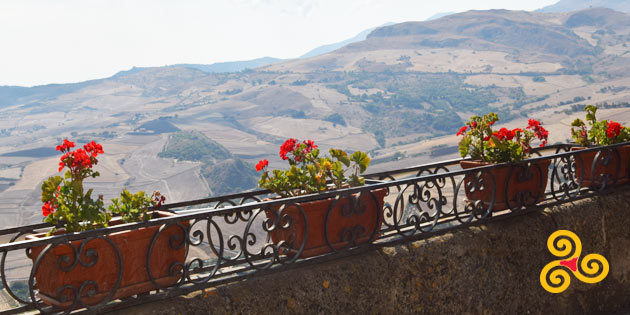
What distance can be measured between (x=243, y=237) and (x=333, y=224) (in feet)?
2.04

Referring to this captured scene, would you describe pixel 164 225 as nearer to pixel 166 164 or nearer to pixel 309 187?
pixel 309 187

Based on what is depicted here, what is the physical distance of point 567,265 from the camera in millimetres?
4375

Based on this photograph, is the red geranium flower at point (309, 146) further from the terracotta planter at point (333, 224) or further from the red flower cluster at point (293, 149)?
the terracotta planter at point (333, 224)

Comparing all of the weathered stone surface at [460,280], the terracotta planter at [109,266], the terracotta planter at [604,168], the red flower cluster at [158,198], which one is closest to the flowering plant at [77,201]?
the terracotta planter at [109,266]

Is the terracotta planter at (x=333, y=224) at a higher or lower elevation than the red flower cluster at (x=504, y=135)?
lower

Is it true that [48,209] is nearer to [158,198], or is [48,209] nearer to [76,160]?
[76,160]

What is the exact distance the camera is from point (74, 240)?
2.59 m

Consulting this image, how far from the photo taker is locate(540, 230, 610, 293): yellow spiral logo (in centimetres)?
429

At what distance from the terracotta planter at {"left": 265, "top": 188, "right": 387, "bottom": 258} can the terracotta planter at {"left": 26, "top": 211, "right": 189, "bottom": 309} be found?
28.4 inches

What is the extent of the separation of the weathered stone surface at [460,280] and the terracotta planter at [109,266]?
15cm

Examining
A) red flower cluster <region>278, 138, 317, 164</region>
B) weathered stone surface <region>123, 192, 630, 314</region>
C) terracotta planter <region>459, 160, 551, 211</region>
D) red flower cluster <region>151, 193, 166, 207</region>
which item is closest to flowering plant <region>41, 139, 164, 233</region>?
red flower cluster <region>151, 193, 166, 207</region>

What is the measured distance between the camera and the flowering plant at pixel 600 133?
5.50 metres

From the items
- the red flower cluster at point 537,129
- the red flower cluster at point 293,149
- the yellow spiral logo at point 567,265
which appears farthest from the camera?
the red flower cluster at point 537,129

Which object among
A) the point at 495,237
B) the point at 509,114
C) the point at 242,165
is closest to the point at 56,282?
the point at 495,237
